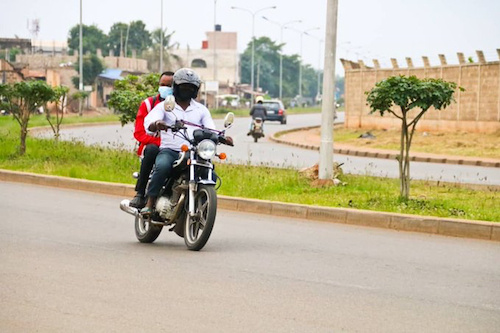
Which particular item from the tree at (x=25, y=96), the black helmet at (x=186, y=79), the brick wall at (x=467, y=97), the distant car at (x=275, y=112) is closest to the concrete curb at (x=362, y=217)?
the black helmet at (x=186, y=79)

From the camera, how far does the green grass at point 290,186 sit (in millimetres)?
13758

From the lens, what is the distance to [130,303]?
6887 mm

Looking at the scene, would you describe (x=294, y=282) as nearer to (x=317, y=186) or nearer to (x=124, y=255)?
(x=124, y=255)

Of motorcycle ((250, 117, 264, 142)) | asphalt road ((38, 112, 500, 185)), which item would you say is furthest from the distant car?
asphalt road ((38, 112, 500, 185))

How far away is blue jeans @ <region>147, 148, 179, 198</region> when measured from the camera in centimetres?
985

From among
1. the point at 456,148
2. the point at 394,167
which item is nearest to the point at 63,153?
the point at 394,167

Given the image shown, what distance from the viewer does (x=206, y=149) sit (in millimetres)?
9422

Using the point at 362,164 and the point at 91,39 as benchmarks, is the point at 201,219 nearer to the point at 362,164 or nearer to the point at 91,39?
the point at 362,164

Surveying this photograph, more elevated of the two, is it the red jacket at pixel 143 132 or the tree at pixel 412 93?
the tree at pixel 412 93

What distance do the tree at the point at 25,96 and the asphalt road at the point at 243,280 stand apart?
358 inches

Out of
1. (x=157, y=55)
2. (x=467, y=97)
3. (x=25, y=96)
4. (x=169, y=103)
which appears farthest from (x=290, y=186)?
(x=157, y=55)

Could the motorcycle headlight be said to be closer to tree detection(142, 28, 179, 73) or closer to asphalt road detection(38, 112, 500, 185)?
asphalt road detection(38, 112, 500, 185)

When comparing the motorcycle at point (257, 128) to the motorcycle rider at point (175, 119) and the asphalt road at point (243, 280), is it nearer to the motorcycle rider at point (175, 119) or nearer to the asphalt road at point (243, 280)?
the asphalt road at point (243, 280)

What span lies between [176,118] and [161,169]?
52 cm
